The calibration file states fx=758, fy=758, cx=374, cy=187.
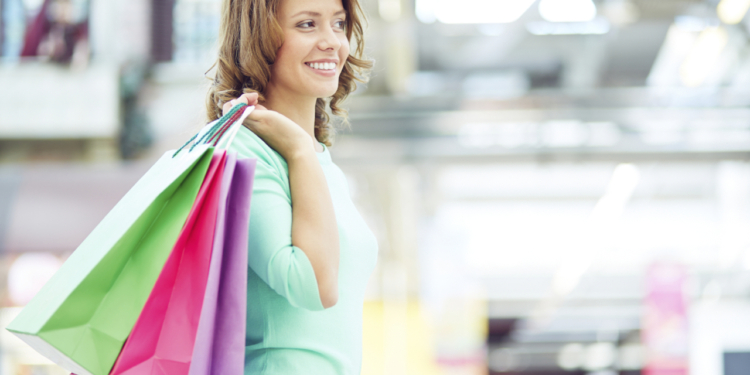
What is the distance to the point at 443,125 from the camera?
8023 millimetres

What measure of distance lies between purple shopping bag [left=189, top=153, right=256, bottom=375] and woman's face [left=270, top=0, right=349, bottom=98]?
0.25 meters

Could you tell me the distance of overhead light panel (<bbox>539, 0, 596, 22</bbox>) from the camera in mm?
7578

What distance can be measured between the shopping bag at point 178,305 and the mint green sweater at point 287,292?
88mm

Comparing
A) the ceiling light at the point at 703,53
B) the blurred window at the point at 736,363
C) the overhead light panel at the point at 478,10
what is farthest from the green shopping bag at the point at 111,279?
the blurred window at the point at 736,363

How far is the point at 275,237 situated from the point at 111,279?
192mm

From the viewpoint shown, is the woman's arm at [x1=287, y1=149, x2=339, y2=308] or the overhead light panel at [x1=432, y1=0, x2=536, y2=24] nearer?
the woman's arm at [x1=287, y1=149, x2=339, y2=308]

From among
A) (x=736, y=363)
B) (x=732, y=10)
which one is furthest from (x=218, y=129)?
(x=736, y=363)

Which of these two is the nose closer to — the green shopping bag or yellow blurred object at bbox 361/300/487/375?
the green shopping bag

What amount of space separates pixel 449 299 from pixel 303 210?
1038cm

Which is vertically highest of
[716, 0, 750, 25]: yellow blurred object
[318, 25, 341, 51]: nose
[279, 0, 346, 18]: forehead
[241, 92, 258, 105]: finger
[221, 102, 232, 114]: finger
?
[716, 0, 750, 25]: yellow blurred object

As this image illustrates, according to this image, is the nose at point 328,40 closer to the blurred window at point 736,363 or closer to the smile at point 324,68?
the smile at point 324,68

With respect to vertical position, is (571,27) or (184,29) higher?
(571,27)

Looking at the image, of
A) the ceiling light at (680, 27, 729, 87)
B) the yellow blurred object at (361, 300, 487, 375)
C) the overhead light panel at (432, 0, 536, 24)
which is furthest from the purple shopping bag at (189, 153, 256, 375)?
the yellow blurred object at (361, 300, 487, 375)

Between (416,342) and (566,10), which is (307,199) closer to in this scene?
(566,10)
